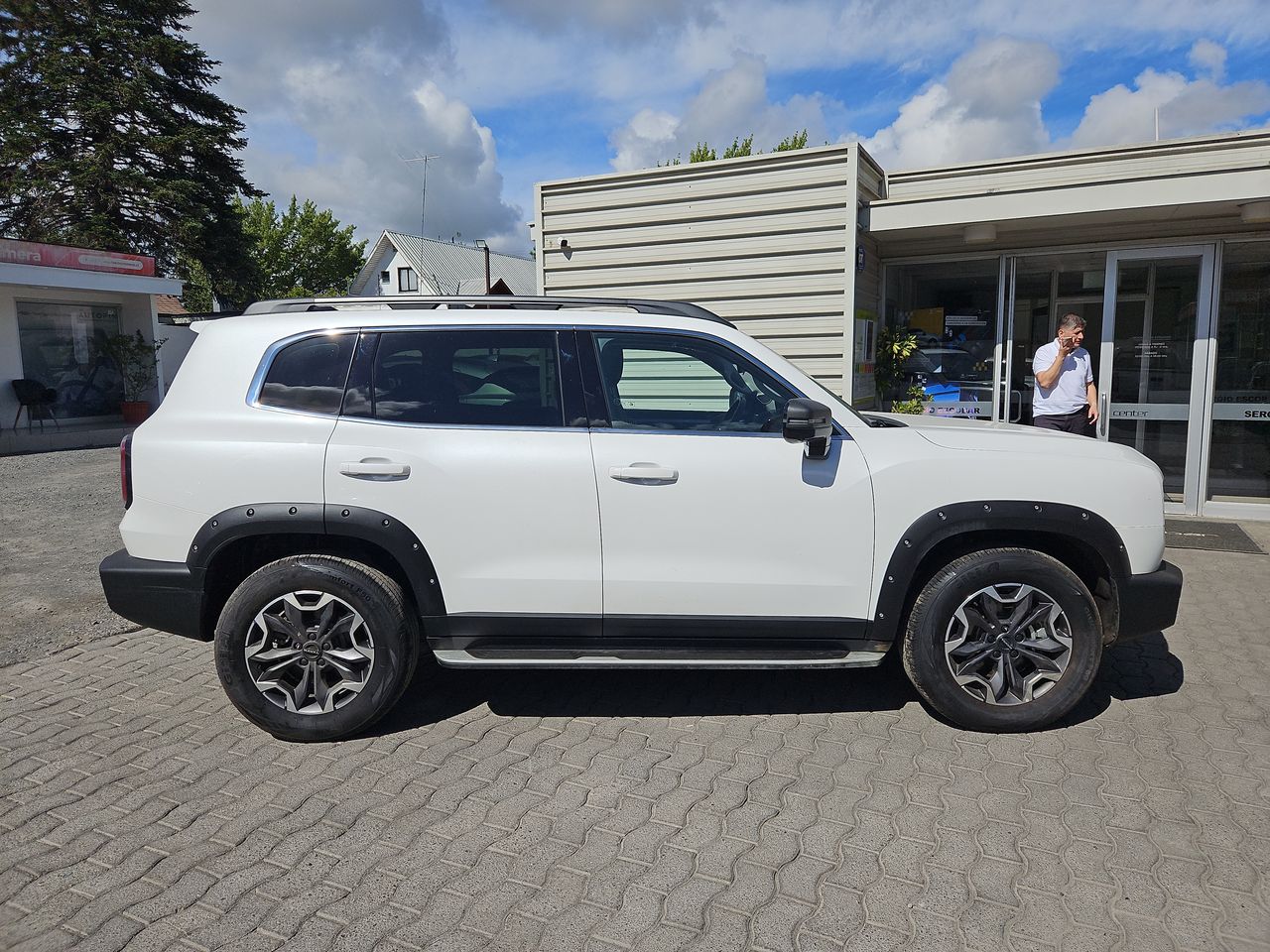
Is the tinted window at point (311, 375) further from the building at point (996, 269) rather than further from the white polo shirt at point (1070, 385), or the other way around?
the white polo shirt at point (1070, 385)

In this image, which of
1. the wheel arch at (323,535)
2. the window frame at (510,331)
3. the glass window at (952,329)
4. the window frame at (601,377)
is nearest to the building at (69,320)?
the wheel arch at (323,535)

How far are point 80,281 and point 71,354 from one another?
5.65 ft

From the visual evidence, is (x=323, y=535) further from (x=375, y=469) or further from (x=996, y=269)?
(x=996, y=269)

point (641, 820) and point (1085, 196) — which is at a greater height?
point (1085, 196)

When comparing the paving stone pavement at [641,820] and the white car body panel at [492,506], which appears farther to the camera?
the white car body panel at [492,506]

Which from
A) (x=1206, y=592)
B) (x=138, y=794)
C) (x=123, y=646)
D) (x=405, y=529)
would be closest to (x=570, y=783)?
(x=405, y=529)

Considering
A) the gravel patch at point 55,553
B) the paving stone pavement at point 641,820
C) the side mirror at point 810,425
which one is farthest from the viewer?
the gravel patch at point 55,553

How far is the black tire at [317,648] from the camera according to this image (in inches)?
141

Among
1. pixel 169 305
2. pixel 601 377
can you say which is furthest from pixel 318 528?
pixel 169 305

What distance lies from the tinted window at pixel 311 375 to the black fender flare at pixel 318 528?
451mm

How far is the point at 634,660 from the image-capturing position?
366cm

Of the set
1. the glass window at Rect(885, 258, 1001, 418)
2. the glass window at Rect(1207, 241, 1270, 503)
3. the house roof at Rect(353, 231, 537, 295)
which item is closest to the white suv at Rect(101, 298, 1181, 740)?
the glass window at Rect(885, 258, 1001, 418)

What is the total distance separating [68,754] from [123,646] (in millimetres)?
1562

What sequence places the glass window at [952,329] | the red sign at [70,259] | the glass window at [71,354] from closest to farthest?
the glass window at [952,329] < the red sign at [70,259] < the glass window at [71,354]
